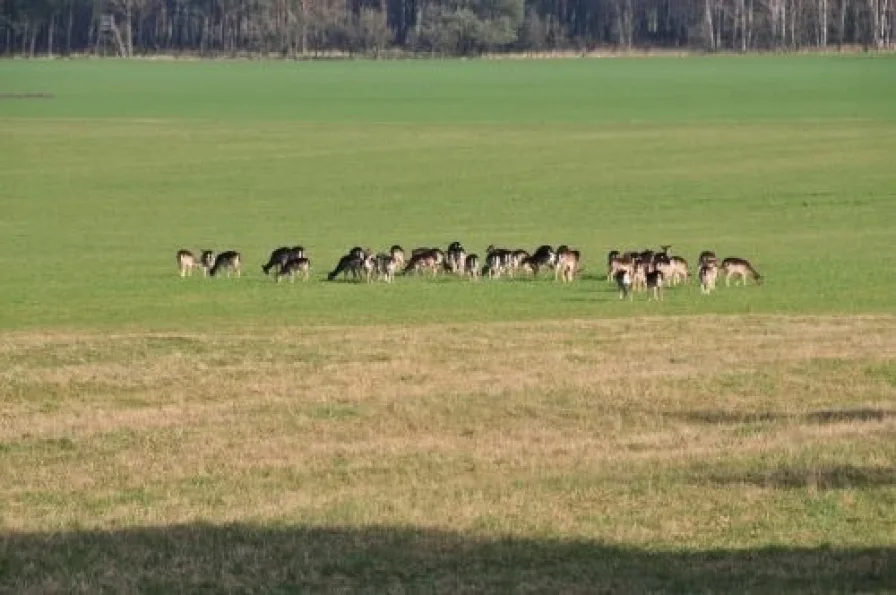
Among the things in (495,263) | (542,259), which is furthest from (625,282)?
(495,263)

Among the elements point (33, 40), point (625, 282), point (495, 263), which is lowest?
point (625, 282)

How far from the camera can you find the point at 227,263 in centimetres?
4294

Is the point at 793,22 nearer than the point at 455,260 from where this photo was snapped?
No

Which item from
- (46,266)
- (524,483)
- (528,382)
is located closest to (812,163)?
(46,266)

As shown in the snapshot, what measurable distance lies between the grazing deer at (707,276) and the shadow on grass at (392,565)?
930 inches

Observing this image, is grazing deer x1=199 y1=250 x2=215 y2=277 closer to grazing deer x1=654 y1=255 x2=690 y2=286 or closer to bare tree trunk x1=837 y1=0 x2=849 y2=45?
grazing deer x1=654 y1=255 x2=690 y2=286

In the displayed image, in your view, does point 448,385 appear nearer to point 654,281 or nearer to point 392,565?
point 392,565

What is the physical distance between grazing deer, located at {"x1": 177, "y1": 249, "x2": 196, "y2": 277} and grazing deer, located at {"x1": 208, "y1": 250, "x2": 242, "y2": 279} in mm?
523

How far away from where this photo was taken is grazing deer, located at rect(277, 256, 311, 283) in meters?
41.8

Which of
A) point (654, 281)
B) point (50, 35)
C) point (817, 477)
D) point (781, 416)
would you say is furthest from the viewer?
point (50, 35)

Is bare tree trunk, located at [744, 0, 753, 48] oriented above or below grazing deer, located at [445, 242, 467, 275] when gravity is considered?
above

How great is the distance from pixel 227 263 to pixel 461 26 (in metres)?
140

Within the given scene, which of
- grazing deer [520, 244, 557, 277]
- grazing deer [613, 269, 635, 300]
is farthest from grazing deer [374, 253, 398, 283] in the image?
grazing deer [613, 269, 635, 300]

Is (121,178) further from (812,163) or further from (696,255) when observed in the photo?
(696,255)
